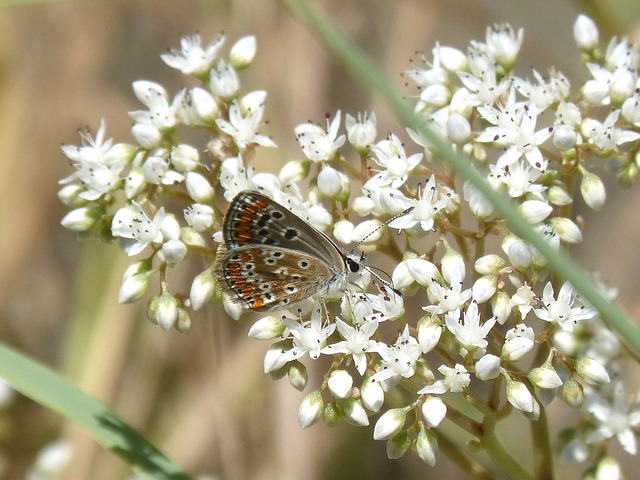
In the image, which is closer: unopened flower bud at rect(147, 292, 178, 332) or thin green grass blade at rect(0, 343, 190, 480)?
thin green grass blade at rect(0, 343, 190, 480)

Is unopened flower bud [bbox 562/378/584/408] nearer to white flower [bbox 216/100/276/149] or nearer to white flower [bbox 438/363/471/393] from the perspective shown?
white flower [bbox 438/363/471/393]

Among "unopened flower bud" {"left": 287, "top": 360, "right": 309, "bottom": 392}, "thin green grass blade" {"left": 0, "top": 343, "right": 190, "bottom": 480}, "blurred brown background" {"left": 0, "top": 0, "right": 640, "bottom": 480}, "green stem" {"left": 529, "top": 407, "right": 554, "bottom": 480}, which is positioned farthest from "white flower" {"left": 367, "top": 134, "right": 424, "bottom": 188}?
"blurred brown background" {"left": 0, "top": 0, "right": 640, "bottom": 480}

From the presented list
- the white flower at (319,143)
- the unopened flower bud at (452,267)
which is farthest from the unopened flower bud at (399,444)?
the white flower at (319,143)

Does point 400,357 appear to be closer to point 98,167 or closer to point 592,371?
point 592,371

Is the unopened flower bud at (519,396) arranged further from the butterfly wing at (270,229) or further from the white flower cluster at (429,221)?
the butterfly wing at (270,229)

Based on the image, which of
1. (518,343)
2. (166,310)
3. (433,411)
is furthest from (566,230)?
(166,310)

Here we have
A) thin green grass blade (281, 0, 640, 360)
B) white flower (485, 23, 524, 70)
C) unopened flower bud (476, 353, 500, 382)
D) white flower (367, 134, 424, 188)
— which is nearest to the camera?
thin green grass blade (281, 0, 640, 360)

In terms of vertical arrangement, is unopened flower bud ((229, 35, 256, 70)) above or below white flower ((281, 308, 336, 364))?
above
